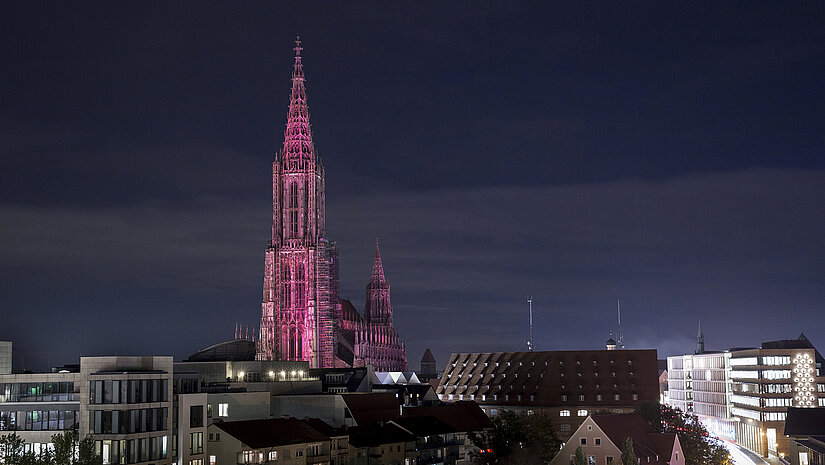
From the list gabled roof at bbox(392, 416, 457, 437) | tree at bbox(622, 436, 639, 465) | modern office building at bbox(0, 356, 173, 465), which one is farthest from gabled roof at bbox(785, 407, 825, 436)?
modern office building at bbox(0, 356, 173, 465)

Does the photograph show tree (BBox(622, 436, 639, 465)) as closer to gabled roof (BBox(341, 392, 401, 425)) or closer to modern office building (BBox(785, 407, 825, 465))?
gabled roof (BBox(341, 392, 401, 425))

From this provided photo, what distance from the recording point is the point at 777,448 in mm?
187375

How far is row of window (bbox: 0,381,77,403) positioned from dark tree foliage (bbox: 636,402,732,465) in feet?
236

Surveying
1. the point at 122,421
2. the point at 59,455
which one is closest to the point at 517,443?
the point at 122,421

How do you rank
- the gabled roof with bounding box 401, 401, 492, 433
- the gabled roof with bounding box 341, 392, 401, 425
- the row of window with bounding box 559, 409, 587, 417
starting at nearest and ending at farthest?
the gabled roof with bounding box 341, 392, 401, 425
the gabled roof with bounding box 401, 401, 492, 433
the row of window with bounding box 559, 409, 587, 417

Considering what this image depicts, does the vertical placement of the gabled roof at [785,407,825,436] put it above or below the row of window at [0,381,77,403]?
below

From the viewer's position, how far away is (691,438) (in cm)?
13512

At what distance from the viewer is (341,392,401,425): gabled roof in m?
143

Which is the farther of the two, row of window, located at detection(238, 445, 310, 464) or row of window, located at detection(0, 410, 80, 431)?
row of window, located at detection(238, 445, 310, 464)

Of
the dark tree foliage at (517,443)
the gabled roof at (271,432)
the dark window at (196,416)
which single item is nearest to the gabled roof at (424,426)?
the dark tree foliage at (517,443)

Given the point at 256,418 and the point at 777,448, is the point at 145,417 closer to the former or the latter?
the point at 256,418

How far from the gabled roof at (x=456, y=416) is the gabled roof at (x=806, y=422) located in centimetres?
4867

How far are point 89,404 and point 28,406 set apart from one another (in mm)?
7630

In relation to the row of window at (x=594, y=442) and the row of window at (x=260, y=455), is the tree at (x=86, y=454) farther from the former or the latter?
the row of window at (x=594, y=442)
